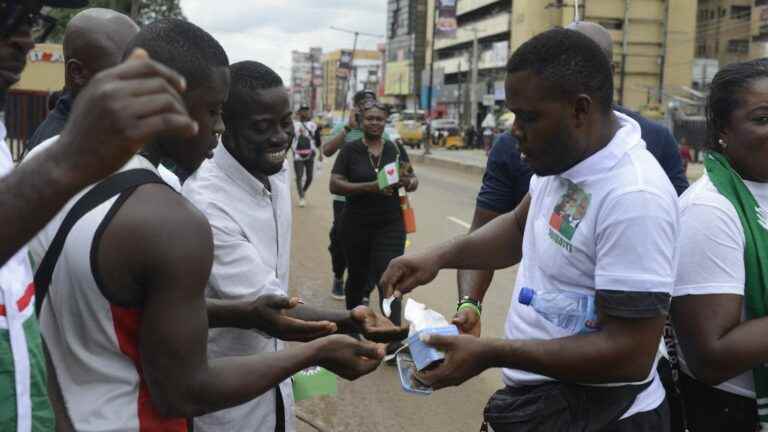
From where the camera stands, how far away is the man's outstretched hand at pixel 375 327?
2688mm

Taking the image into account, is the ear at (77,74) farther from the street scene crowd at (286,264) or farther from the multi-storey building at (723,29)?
the multi-storey building at (723,29)

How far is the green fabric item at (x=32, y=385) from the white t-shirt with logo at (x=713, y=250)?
68.5 inches

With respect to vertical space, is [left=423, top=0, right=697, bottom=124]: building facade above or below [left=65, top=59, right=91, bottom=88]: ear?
above

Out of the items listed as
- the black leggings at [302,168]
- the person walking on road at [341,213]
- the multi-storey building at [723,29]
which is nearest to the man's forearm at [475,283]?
the person walking on road at [341,213]

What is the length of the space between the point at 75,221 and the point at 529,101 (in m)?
1.24

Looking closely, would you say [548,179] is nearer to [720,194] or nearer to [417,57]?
[720,194]

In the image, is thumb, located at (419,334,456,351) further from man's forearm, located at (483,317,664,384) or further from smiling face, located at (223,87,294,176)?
smiling face, located at (223,87,294,176)

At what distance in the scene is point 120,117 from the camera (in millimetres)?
1237

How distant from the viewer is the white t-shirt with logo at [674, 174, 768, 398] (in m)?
2.31

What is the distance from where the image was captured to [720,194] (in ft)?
7.94

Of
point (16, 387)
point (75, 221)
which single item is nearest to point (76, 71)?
point (75, 221)

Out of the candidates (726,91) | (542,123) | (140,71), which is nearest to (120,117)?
(140,71)

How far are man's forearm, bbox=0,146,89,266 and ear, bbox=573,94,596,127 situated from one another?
1407 millimetres

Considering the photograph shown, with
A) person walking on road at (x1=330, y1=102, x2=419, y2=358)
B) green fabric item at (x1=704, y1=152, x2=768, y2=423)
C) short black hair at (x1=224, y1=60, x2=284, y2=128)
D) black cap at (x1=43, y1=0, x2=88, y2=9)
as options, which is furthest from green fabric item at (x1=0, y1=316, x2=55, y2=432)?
person walking on road at (x1=330, y1=102, x2=419, y2=358)
